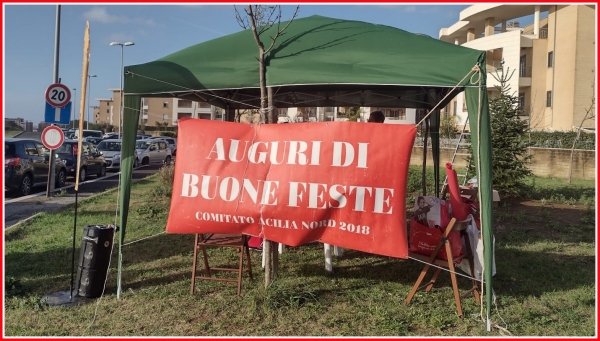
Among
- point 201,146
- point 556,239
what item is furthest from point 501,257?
point 201,146

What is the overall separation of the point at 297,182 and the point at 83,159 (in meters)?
16.2

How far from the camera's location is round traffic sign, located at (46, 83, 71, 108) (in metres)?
11.0

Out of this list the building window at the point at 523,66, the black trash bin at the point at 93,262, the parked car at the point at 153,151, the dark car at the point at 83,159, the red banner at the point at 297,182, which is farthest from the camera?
the building window at the point at 523,66

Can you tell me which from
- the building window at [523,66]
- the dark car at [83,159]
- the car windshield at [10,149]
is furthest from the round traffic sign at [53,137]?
the building window at [523,66]

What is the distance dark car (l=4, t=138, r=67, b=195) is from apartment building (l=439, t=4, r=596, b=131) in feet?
78.6

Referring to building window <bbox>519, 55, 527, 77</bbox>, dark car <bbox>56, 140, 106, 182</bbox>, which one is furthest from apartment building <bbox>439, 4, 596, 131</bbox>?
dark car <bbox>56, 140, 106, 182</bbox>

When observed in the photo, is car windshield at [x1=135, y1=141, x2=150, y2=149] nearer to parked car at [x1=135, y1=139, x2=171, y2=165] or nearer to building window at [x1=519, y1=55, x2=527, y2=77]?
parked car at [x1=135, y1=139, x2=171, y2=165]

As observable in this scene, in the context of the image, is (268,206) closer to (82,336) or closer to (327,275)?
(327,275)

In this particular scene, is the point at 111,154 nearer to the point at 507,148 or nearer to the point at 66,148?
the point at 66,148

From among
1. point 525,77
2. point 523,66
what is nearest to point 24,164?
point 525,77

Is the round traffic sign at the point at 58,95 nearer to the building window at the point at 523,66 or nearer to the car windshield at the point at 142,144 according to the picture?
the car windshield at the point at 142,144

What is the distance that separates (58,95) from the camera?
11156 mm

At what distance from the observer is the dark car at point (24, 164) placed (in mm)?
14000

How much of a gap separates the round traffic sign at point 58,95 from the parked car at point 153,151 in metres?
15.0
